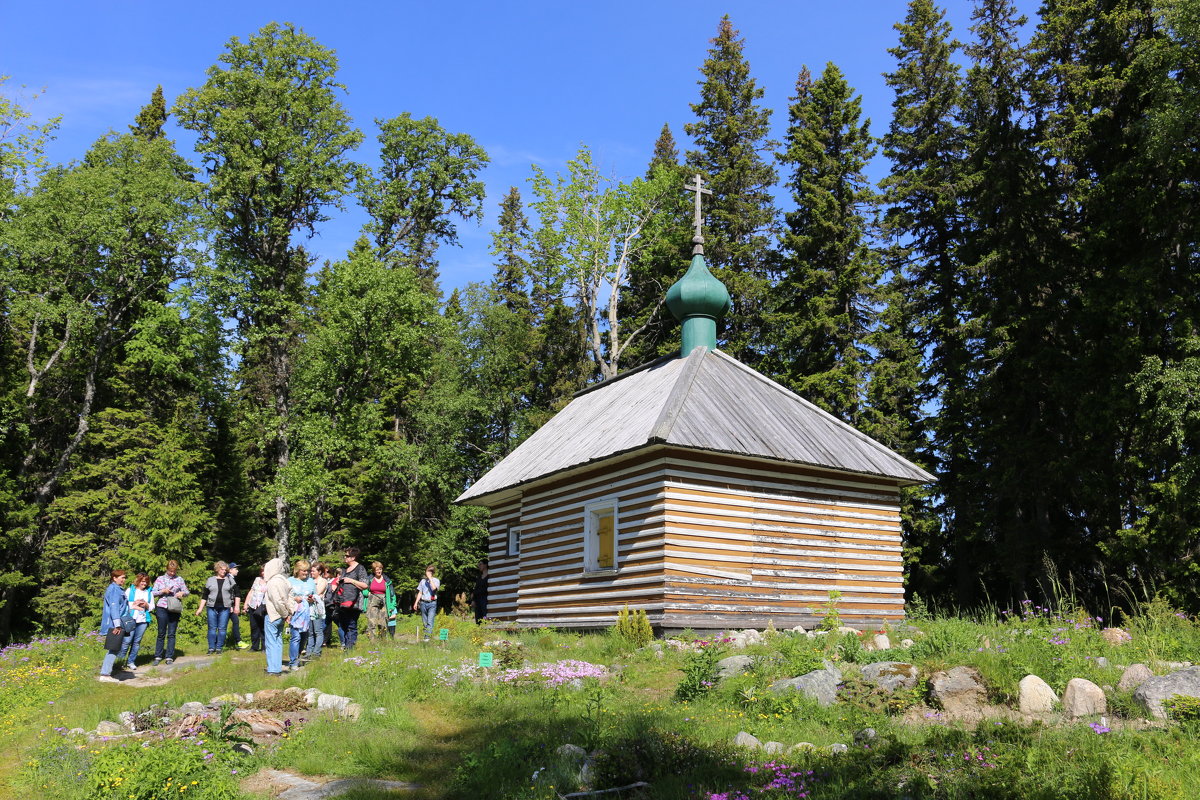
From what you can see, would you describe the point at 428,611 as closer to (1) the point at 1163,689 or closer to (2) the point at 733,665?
(2) the point at 733,665

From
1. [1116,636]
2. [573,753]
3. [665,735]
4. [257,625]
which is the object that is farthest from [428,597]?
[1116,636]

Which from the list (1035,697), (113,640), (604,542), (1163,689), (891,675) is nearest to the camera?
(1163,689)

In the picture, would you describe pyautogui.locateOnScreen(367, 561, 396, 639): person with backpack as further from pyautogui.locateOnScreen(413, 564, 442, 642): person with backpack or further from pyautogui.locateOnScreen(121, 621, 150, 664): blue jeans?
pyautogui.locateOnScreen(121, 621, 150, 664): blue jeans

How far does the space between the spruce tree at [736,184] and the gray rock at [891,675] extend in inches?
919

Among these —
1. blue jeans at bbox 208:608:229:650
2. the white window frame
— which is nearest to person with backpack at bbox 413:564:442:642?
blue jeans at bbox 208:608:229:650

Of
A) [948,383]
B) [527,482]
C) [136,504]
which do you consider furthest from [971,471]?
[136,504]

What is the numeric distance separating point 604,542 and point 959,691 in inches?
412

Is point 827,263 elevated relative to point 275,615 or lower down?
elevated

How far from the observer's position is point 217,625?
1731cm

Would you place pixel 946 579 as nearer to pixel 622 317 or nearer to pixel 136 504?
pixel 622 317

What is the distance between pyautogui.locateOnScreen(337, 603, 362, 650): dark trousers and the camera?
616 inches

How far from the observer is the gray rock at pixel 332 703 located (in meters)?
10.4

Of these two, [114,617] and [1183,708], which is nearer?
[1183,708]

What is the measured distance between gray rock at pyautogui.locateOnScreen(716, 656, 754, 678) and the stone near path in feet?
15.1
